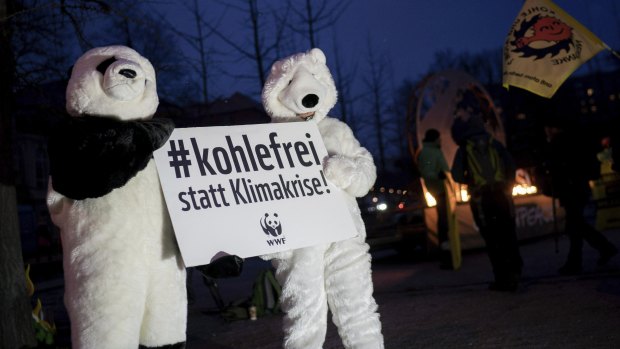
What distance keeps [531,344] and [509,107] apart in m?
47.4

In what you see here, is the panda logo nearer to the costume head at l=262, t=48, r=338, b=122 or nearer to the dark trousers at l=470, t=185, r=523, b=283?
the costume head at l=262, t=48, r=338, b=122

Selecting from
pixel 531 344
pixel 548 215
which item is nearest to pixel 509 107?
pixel 548 215

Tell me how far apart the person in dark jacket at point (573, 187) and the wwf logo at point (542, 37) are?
191 cm

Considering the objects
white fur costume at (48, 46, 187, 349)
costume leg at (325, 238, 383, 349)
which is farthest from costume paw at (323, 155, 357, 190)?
white fur costume at (48, 46, 187, 349)

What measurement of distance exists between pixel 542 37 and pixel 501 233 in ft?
7.05

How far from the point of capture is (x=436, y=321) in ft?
16.8

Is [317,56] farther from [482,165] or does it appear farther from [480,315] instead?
[482,165]

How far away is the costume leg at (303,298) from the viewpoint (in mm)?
3049

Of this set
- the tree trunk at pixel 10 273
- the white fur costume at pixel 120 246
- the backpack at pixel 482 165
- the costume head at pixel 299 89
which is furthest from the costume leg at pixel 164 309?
the backpack at pixel 482 165

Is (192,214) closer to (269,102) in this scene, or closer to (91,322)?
(91,322)

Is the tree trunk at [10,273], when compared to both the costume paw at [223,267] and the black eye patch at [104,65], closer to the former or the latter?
the black eye patch at [104,65]

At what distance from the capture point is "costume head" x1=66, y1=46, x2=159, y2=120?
260cm

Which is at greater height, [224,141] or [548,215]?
[224,141]

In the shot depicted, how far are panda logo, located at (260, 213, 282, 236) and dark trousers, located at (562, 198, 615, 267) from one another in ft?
16.6
